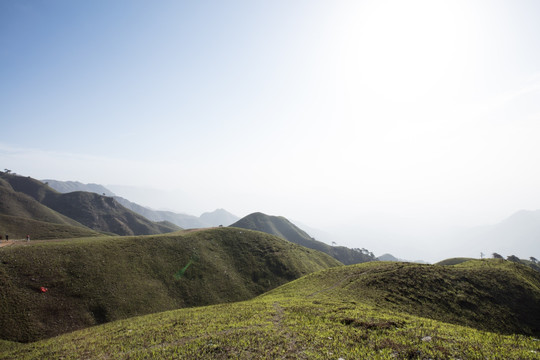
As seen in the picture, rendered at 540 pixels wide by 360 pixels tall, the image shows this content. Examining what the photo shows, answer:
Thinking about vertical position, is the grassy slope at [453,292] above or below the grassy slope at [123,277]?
above

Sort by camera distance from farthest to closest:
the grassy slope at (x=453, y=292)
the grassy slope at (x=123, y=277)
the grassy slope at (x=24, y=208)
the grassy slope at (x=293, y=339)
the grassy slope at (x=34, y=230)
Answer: the grassy slope at (x=24, y=208)
the grassy slope at (x=34, y=230)
the grassy slope at (x=123, y=277)
the grassy slope at (x=453, y=292)
the grassy slope at (x=293, y=339)

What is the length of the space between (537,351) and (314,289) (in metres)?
32.5

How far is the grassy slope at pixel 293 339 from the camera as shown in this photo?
15.4 m

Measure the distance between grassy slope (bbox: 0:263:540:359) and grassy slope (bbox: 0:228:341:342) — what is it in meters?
11.1

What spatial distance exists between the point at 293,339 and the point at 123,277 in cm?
4953

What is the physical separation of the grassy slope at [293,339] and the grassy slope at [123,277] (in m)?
11.1

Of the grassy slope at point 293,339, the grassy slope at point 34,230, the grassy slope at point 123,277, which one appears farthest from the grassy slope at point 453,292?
the grassy slope at point 34,230

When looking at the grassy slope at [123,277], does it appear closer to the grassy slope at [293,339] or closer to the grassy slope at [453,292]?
the grassy slope at [293,339]

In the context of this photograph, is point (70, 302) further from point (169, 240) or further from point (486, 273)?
point (486, 273)

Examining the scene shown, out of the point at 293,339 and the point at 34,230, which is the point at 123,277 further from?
the point at 34,230

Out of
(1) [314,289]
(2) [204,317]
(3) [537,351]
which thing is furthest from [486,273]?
(2) [204,317]

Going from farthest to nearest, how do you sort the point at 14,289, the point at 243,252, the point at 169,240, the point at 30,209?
the point at 30,209
the point at 243,252
the point at 169,240
the point at 14,289

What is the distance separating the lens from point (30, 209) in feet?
505

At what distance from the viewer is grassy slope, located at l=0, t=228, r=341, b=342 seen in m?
38.4
